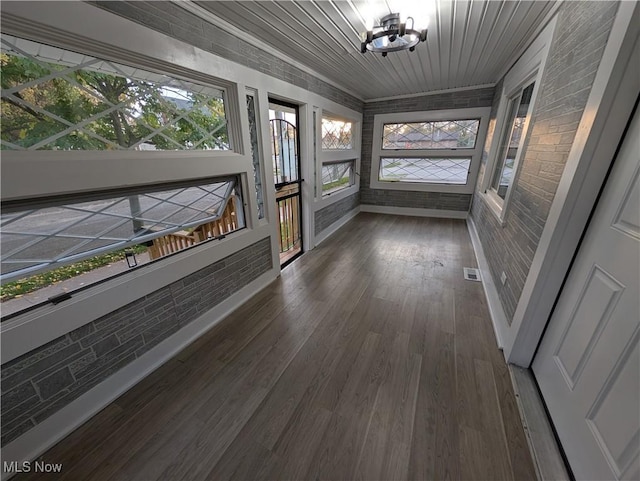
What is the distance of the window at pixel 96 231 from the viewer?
1.06 meters

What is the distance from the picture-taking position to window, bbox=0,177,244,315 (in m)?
1.06

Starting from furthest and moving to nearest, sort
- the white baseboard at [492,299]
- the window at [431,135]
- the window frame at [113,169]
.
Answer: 1. the window at [431,135]
2. the white baseboard at [492,299]
3. the window frame at [113,169]

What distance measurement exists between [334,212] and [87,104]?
3.39 meters

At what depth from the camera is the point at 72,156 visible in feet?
3.70

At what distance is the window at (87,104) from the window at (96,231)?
0.28 metres

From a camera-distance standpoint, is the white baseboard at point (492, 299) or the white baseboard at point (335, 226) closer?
the white baseboard at point (492, 299)

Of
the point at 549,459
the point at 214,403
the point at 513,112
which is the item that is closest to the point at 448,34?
the point at 513,112

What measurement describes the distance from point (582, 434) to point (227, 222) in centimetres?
248

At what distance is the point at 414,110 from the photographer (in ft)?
15.0

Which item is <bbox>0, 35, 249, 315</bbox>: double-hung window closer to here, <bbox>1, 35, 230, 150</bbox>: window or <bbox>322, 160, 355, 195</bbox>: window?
<bbox>1, 35, 230, 150</bbox>: window

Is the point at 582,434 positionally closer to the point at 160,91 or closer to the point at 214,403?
the point at 214,403

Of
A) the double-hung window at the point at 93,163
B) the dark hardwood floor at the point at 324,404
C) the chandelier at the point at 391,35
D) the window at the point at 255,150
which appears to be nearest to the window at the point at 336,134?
the window at the point at 255,150

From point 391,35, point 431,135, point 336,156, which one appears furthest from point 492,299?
point 431,135
